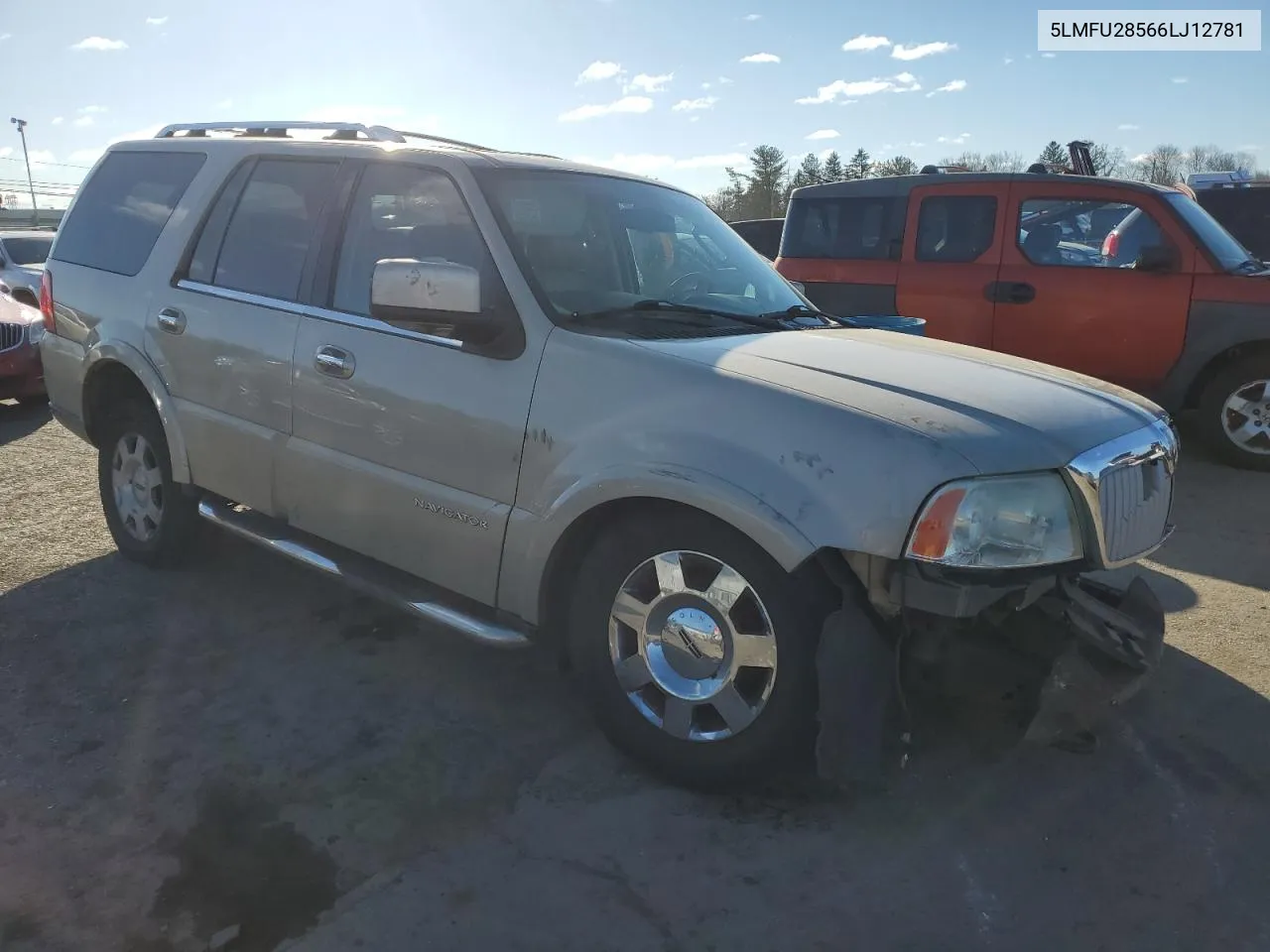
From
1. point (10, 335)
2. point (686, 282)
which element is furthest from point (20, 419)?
point (686, 282)

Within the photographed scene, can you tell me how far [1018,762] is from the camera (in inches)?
125

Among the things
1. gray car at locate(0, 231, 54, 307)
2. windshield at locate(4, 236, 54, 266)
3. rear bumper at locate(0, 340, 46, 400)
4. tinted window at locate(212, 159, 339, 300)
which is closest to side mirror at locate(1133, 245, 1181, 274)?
tinted window at locate(212, 159, 339, 300)

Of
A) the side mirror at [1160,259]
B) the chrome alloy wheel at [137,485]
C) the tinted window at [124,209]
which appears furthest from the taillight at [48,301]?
the side mirror at [1160,259]

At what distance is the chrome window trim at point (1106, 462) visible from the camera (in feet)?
8.71

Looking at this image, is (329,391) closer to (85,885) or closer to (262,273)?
(262,273)

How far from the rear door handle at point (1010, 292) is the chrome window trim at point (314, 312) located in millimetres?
5236

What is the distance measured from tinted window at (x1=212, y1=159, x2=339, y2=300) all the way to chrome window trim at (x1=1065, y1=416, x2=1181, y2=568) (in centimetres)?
284

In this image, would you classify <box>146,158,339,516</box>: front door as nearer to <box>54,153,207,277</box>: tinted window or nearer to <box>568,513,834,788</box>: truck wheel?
<box>54,153,207,277</box>: tinted window

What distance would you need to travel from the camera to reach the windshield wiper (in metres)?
3.23

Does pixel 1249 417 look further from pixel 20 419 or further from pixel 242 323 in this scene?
pixel 20 419

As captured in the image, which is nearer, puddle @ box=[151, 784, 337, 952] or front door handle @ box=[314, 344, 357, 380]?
puddle @ box=[151, 784, 337, 952]

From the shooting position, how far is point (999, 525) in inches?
101

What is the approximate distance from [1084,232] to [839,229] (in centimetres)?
189

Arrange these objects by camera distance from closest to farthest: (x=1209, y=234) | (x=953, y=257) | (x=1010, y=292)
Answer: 1. (x=1209, y=234)
2. (x=1010, y=292)
3. (x=953, y=257)
